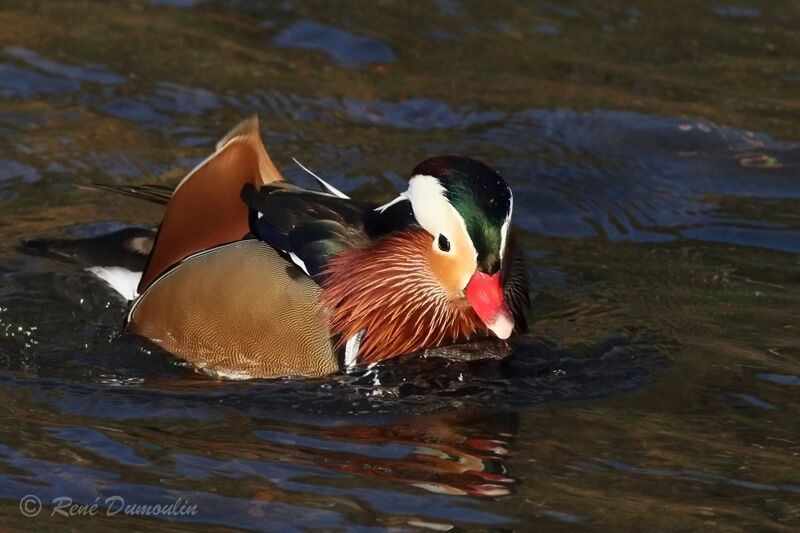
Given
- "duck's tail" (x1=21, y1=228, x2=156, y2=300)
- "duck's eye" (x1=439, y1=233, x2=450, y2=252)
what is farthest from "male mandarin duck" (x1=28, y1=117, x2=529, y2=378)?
"duck's tail" (x1=21, y1=228, x2=156, y2=300)

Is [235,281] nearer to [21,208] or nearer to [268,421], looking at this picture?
[268,421]

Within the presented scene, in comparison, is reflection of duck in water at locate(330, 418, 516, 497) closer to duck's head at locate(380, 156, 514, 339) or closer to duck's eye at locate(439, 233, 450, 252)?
duck's head at locate(380, 156, 514, 339)

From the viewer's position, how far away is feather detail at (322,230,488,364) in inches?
252

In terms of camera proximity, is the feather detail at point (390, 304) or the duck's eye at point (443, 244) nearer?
the duck's eye at point (443, 244)

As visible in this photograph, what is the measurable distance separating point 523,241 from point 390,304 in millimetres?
1913

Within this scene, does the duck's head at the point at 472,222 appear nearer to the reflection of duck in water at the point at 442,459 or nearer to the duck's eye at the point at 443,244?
the duck's eye at the point at 443,244

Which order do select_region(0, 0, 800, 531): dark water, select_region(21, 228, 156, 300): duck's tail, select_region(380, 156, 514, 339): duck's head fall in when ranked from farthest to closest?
select_region(21, 228, 156, 300): duck's tail < select_region(380, 156, 514, 339): duck's head < select_region(0, 0, 800, 531): dark water

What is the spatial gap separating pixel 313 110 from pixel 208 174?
10.5 feet

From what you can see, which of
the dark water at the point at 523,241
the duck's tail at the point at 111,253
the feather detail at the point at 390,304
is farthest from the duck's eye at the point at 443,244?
the duck's tail at the point at 111,253

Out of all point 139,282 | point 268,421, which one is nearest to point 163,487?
point 268,421

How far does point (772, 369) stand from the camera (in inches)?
255

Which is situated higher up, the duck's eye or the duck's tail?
the duck's eye

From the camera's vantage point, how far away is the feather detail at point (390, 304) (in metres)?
6.39

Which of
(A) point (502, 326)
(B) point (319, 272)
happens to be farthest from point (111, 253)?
(A) point (502, 326)
